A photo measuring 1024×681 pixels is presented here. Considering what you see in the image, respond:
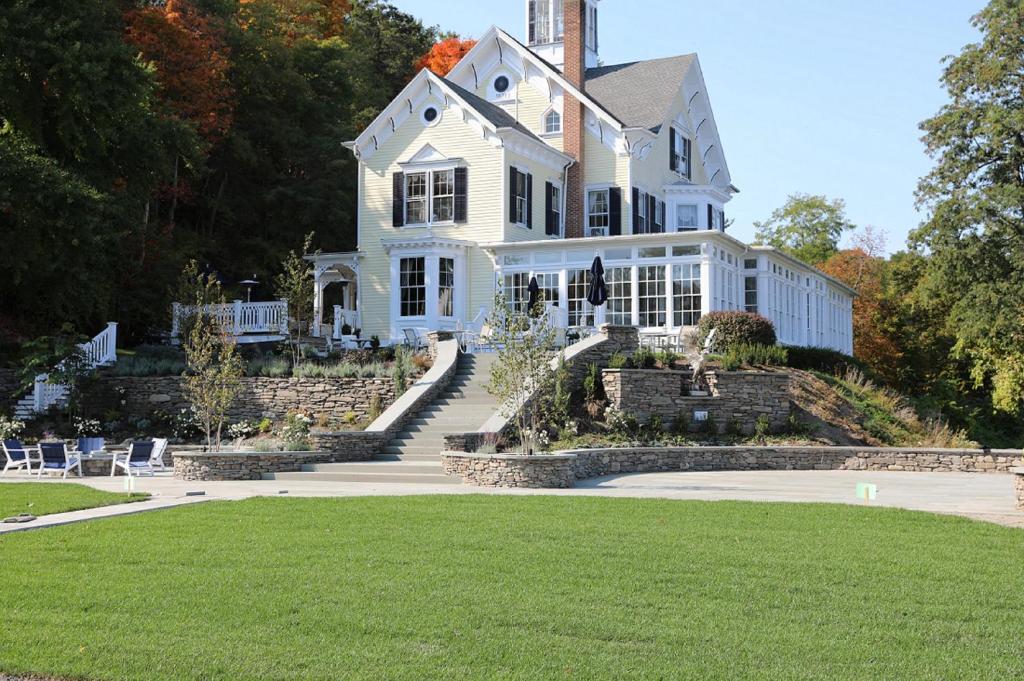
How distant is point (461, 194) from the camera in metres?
33.1

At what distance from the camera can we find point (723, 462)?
21.8m

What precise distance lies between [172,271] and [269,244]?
661 cm

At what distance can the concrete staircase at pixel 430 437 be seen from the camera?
18766 millimetres

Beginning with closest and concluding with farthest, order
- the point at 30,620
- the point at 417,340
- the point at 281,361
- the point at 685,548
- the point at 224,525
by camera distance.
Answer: the point at 30,620
the point at 685,548
the point at 224,525
the point at 281,361
the point at 417,340

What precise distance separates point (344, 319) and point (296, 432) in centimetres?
1182

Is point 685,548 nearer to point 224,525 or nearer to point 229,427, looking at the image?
point 224,525

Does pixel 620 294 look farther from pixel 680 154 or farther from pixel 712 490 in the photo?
pixel 712 490

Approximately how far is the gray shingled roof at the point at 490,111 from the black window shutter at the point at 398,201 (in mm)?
2997

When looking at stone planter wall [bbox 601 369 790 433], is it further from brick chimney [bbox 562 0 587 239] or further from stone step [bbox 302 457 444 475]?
brick chimney [bbox 562 0 587 239]

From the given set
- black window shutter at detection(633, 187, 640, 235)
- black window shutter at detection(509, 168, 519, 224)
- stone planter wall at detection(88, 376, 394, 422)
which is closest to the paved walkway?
stone planter wall at detection(88, 376, 394, 422)

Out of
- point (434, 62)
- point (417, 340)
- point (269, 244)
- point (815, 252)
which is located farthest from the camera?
point (815, 252)

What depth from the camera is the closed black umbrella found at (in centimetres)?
2853

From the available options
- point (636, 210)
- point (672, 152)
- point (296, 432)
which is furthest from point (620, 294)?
point (296, 432)

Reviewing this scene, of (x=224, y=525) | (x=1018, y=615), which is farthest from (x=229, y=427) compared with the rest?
(x=1018, y=615)
